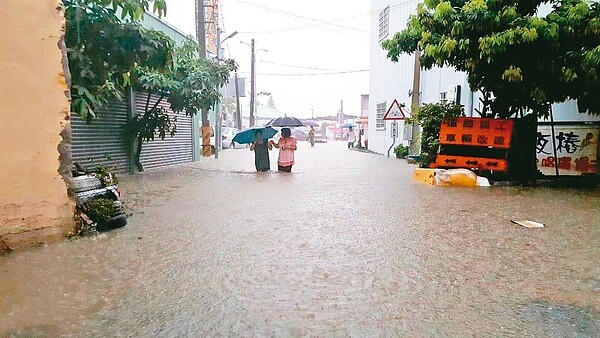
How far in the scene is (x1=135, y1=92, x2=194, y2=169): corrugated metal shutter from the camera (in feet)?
42.9

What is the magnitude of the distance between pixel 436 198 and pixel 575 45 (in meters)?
3.86

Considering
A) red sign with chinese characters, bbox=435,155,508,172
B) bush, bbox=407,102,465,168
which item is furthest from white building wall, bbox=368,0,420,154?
red sign with chinese characters, bbox=435,155,508,172

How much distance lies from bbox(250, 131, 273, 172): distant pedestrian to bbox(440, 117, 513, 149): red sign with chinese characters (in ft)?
16.5

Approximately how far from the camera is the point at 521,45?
8078mm

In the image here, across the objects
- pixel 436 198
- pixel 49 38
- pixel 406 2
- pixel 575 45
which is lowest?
pixel 436 198

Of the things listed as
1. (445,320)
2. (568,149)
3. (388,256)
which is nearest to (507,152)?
(568,149)

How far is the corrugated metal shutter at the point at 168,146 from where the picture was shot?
13.1m

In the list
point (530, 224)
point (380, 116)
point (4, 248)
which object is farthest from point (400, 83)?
point (4, 248)

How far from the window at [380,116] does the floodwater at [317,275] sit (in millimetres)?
15950

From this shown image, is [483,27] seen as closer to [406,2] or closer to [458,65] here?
[458,65]

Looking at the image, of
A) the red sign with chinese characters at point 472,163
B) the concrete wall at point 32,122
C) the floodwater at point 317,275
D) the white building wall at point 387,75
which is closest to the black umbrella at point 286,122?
the red sign with chinese characters at point 472,163

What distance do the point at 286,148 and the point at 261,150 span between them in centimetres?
75

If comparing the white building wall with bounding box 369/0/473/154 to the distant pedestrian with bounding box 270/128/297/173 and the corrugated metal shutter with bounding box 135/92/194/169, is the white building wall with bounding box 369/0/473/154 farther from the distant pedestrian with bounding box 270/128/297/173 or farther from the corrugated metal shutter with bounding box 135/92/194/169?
the corrugated metal shutter with bounding box 135/92/194/169

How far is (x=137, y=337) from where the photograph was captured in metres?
2.63
